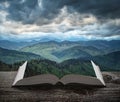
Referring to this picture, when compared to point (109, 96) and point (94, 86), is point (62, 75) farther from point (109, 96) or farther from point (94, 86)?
point (109, 96)

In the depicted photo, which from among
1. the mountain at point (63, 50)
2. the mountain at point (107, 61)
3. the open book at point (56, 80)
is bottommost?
the open book at point (56, 80)

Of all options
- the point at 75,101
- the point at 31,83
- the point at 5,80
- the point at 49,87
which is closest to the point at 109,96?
the point at 75,101

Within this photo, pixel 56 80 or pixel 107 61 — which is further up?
pixel 107 61

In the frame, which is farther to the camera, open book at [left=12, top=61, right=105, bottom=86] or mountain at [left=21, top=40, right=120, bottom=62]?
mountain at [left=21, top=40, right=120, bottom=62]

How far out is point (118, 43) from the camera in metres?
113

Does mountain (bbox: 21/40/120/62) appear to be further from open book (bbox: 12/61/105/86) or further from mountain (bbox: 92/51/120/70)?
open book (bbox: 12/61/105/86)

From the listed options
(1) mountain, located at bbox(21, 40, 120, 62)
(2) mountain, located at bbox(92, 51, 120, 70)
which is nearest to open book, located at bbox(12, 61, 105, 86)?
(2) mountain, located at bbox(92, 51, 120, 70)

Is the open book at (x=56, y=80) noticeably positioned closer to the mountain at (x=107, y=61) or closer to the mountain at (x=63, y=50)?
the mountain at (x=107, y=61)

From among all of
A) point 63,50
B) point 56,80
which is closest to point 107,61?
point 63,50

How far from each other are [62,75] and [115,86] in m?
0.63

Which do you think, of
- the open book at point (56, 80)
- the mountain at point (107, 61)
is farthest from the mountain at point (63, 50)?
the open book at point (56, 80)

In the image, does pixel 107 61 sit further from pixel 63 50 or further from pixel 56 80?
pixel 56 80

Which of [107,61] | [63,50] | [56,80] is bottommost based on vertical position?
[56,80]

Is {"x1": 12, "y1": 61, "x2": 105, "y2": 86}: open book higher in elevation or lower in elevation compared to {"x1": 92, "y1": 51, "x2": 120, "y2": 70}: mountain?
lower
